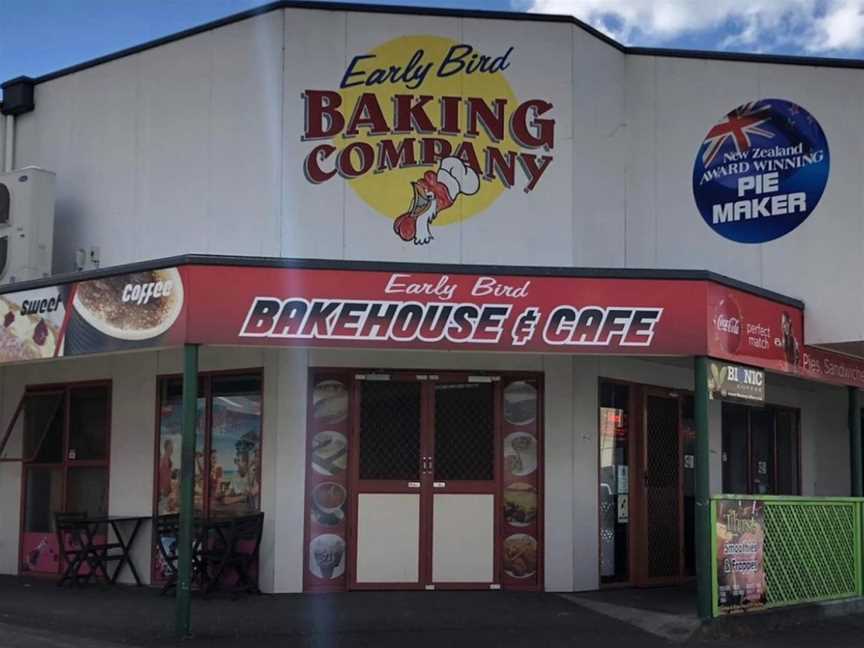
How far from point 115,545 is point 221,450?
1693mm

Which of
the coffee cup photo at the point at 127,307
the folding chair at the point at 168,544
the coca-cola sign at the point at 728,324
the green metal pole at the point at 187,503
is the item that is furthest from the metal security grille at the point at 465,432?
the coffee cup photo at the point at 127,307

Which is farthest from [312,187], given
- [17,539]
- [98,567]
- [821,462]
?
[821,462]

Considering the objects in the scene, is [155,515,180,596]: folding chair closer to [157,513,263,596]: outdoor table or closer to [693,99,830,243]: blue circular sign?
[157,513,263,596]: outdoor table

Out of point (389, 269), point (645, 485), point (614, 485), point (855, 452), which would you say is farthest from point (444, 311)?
point (855, 452)

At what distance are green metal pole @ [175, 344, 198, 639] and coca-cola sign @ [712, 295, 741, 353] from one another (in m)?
4.75

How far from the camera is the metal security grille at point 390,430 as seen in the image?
10.9m

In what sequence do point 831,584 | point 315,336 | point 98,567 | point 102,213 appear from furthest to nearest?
point 102,213 < point 98,567 < point 831,584 < point 315,336

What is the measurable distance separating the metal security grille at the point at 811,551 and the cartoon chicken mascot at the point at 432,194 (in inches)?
176

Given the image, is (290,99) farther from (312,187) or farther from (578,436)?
(578,436)

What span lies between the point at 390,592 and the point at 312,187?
435 cm

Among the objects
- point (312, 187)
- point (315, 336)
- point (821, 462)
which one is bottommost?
point (821, 462)

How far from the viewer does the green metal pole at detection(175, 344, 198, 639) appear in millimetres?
8500

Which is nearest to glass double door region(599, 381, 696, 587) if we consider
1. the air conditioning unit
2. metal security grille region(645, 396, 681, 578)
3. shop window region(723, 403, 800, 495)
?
metal security grille region(645, 396, 681, 578)

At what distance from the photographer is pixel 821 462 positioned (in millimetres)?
15766
